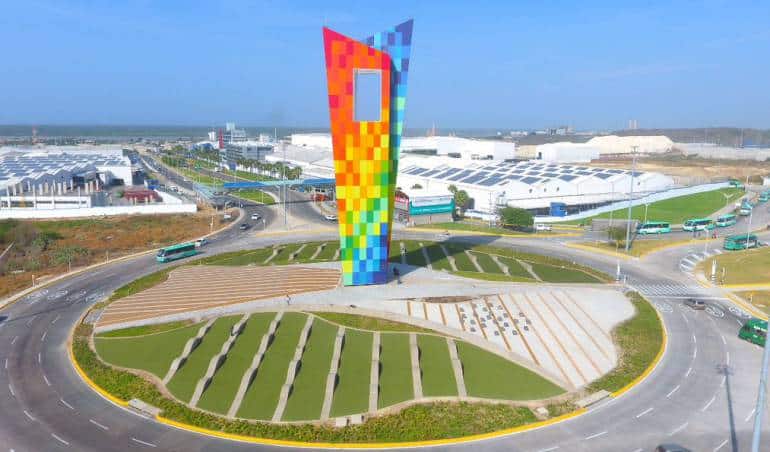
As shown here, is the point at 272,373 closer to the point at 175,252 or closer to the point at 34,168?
the point at 175,252

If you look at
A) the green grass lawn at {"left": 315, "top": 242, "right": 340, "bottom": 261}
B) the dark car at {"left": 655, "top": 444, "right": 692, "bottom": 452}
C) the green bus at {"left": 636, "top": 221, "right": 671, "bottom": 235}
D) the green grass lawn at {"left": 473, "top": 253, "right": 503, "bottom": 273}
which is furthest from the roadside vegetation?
the green bus at {"left": 636, "top": 221, "right": 671, "bottom": 235}

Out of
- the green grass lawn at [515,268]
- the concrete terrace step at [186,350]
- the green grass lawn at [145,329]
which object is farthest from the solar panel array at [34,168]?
the green grass lawn at [515,268]

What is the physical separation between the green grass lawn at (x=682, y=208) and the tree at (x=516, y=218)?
12626 millimetres

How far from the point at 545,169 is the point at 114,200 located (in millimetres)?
86224

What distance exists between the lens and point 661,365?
109 feet

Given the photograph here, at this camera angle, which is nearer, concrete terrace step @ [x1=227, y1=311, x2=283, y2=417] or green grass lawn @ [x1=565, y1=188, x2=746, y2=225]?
concrete terrace step @ [x1=227, y1=311, x2=283, y2=417]

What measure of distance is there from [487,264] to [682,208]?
56503 millimetres

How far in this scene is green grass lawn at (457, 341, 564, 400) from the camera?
29.2 m

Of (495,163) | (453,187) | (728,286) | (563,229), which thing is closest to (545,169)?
(495,163)

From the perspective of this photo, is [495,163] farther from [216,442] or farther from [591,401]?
[216,442]

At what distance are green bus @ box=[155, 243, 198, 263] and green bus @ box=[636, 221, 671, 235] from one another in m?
59.3

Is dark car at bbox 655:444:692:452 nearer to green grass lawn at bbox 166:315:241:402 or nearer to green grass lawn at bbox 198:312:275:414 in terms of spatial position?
green grass lawn at bbox 198:312:275:414

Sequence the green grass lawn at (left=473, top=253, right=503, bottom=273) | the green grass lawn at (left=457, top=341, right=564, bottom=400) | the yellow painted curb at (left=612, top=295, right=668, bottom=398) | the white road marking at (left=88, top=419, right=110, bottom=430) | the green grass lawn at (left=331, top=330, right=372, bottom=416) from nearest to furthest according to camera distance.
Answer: the white road marking at (left=88, top=419, right=110, bottom=430) → the green grass lawn at (left=331, top=330, right=372, bottom=416) → the green grass lawn at (left=457, top=341, right=564, bottom=400) → the yellow painted curb at (left=612, top=295, right=668, bottom=398) → the green grass lawn at (left=473, top=253, right=503, bottom=273)

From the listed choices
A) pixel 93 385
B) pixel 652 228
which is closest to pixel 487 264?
pixel 652 228
